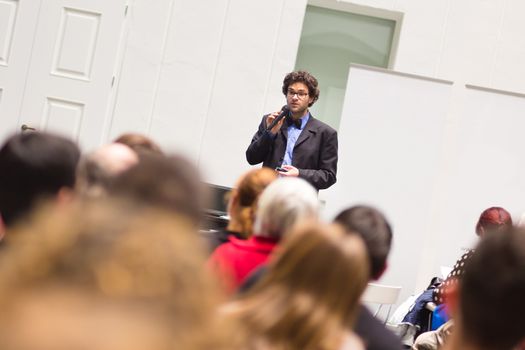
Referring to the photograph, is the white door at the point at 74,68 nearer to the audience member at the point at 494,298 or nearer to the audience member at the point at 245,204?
the audience member at the point at 245,204

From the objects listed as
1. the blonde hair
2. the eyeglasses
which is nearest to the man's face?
the eyeglasses

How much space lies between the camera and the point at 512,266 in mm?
1598

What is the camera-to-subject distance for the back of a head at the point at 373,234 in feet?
7.05

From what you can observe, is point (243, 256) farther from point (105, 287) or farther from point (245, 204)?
point (105, 287)

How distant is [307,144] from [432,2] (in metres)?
2.86

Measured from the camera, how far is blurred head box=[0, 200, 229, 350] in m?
0.61

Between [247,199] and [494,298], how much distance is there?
119 cm

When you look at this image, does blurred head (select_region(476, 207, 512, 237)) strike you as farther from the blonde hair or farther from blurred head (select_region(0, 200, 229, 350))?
blurred head (select_region(0, 200, 229, 350))

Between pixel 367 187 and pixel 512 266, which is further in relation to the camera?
pixel 367 187

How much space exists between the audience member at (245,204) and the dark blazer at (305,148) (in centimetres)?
195

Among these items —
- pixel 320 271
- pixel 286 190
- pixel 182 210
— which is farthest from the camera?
pixel 286 190

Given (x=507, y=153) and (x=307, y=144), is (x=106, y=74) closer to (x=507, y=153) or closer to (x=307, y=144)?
(x=307, y=144)

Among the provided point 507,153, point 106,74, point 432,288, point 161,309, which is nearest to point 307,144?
point 432,288

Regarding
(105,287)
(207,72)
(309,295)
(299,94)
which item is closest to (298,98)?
(299,94)
